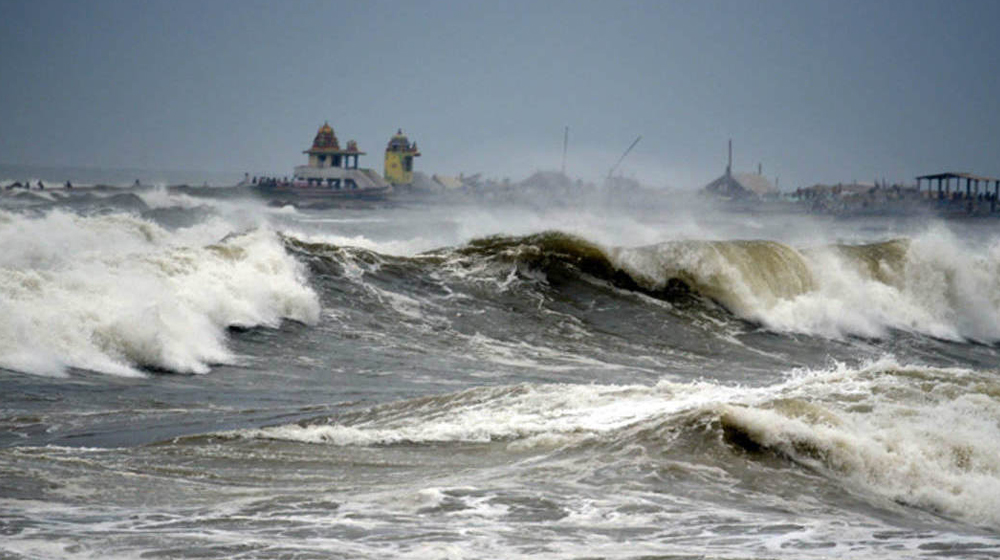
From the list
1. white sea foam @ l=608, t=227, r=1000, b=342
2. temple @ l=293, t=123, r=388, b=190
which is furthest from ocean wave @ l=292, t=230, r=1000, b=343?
temple @ l=293, t=123, r=388, b=190

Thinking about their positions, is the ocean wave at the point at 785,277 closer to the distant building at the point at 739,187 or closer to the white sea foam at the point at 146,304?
the white sea foam at the point at 146,304

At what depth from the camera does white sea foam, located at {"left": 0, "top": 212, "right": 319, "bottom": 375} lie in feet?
53.8

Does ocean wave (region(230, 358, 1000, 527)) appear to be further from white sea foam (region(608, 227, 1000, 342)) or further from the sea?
white sea foam (region(608, 227, 1000, 342))

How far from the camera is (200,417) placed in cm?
1309

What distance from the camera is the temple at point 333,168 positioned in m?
136

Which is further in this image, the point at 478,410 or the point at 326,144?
the point at 326,144

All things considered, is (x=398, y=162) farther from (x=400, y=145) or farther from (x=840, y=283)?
(x=840, y=283)

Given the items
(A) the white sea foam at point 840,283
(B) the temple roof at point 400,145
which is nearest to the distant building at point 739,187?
(B) the temple roof at point 400,145

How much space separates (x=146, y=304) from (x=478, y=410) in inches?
276

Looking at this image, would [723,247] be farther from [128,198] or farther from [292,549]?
[128,198]

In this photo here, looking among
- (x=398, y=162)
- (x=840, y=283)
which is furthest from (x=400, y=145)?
(x=840, y=283)

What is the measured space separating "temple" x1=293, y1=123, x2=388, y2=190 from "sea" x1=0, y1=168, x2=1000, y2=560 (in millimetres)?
107846

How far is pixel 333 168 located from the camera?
5428 inches

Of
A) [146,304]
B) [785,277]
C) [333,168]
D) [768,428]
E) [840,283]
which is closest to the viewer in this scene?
[768,428]
